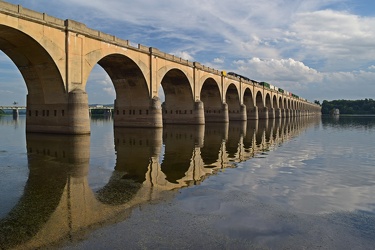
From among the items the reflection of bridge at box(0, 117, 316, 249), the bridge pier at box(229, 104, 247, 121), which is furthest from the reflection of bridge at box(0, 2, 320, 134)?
the bridge pier at box(229, 104, 247, 121)

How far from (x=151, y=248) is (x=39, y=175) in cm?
872

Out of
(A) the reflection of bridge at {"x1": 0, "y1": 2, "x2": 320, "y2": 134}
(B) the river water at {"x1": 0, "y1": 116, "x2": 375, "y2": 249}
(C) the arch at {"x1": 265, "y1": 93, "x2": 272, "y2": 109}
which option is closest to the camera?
(B) the river water at {"x1": 0, "y1": 116, "x2": 375, "y2": 249}

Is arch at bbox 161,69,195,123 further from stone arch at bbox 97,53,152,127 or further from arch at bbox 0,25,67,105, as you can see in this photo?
arch at bbox 0,25,67,105

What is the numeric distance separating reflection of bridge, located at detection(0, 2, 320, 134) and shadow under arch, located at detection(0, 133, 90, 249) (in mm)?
9580

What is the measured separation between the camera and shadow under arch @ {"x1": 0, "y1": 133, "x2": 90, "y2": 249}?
22.9ft

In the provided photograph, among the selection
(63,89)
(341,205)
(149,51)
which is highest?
(149,51)

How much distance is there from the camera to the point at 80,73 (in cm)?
3089

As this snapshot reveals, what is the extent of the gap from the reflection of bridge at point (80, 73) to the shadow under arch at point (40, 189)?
9.58 metres

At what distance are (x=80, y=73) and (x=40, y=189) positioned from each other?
22098mm

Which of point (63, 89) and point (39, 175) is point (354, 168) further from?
point (63, 89)

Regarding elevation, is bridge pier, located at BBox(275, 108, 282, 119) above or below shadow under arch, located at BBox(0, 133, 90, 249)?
above

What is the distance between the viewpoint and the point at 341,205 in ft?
31.3

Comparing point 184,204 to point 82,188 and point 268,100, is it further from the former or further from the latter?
point 268,100

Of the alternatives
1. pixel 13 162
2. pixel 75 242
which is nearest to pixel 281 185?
pixel 75 242
